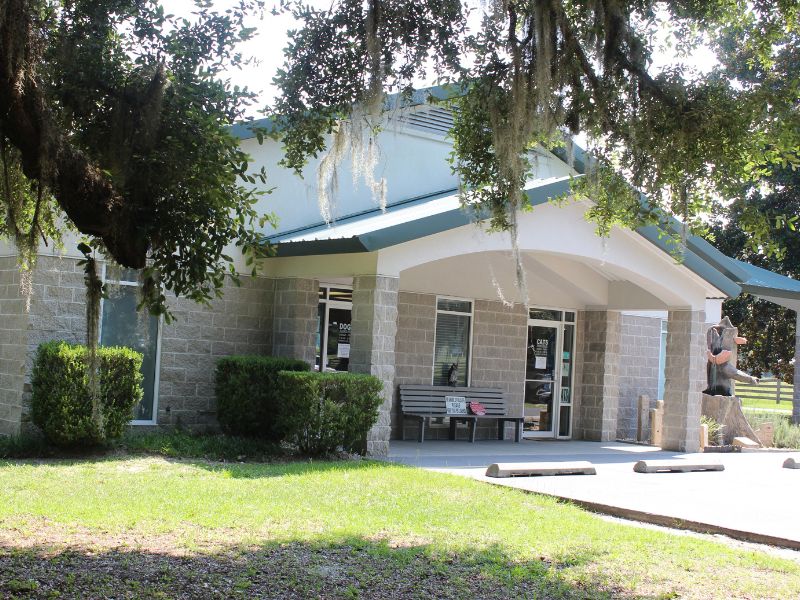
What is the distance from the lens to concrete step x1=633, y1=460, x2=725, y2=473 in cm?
1353

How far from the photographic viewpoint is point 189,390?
14086 millimetres

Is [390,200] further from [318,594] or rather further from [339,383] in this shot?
[318,594]

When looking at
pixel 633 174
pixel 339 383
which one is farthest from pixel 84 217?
pixel 339 383

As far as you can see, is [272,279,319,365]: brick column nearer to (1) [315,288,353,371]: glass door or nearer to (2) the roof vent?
(1) [315,288,353,371]: glass door

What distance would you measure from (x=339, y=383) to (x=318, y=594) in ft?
20.4

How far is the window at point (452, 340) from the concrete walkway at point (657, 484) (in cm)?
128

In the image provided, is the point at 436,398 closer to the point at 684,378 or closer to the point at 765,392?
the point at 684,378

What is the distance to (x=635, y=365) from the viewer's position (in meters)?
19.6

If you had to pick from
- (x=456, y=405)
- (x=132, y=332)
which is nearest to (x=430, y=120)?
(x=456, y=405)

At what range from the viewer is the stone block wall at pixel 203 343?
13.9 meters

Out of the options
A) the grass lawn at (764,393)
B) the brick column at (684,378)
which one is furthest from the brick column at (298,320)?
the grass lawn at (764,393)

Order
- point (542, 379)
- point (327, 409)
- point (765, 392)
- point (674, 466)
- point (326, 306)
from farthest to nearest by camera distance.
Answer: point (765, 392) < point (542, 379) < point (326, 306) < point (674, 466) < point (327, 409)

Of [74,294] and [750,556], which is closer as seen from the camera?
[750,556]

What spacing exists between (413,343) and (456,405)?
133 centimetres
